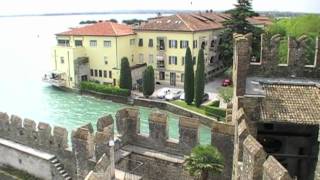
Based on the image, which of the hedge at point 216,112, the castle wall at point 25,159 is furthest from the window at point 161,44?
the castle wall at point 25,159

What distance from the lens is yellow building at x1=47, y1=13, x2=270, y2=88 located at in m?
46.8

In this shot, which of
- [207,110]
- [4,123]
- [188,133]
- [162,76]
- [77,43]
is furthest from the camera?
[77,43]

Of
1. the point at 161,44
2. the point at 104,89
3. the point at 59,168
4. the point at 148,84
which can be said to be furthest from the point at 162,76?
the point at 59,168

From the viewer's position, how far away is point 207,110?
34.6 meters

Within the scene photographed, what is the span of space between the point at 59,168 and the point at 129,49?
33260 millimetres

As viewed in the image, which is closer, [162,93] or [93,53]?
[162,93]

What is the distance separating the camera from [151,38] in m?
48.8

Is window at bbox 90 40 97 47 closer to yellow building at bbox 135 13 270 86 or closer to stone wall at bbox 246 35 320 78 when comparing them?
yellow building at bbox 135 13 270 86

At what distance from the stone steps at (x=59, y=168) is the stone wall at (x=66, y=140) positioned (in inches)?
3.7

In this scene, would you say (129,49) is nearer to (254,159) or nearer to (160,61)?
(160,61)

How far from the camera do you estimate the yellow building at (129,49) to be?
46.8m

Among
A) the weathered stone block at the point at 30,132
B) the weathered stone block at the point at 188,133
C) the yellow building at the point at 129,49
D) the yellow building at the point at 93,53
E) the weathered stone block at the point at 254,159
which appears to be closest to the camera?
the weathered stone block at the point at 254,159

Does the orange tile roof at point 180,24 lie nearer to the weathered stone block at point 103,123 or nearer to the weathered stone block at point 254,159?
the weathered stone block at point 103,123

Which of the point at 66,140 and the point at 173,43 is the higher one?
the point at 173,43
